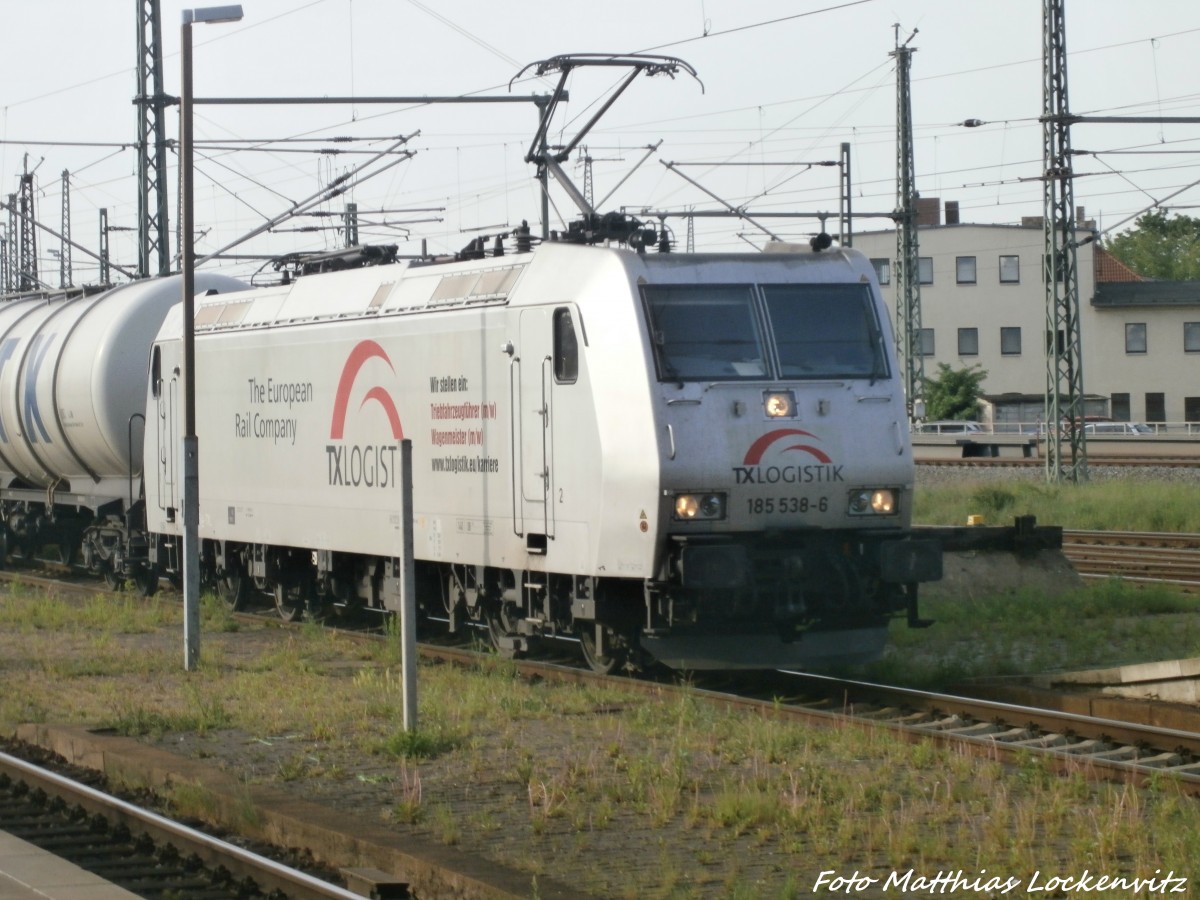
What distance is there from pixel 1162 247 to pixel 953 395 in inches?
2010

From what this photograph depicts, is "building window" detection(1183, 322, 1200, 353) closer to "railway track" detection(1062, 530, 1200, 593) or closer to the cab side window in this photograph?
"railway track" detection(1062, 530, 1200, 593)

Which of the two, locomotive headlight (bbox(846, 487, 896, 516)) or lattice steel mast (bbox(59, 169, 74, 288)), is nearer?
locomotive headlight (bbox(846, 487, 896, 516))

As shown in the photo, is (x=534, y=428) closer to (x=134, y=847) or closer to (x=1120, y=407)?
(x=134, y=847)

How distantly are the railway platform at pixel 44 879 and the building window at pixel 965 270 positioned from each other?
220 ft

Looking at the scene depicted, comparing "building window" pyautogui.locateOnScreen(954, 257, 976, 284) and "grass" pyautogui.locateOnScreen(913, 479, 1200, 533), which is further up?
"building window" pyautogui.locateOnScreen(954, 257, 976, 284)

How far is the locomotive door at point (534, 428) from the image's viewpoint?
42.7ft

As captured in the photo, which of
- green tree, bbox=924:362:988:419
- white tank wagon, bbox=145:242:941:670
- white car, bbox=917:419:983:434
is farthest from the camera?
green tree, bbox=924:362:988:419

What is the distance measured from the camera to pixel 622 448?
478 inches

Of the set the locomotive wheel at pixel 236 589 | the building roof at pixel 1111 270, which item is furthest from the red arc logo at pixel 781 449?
the building roof at pixel 1111 270

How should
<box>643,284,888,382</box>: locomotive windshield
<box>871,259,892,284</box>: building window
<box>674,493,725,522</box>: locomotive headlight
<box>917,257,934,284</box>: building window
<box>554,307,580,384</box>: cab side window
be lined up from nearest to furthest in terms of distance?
<box>674,493,725,522</box>: locomotive headlight < <box>643,284,888,382</box>: locomotive windshield < <box>554,307,580,384</box>: cab side window < <box>917,257,934,284</box>: building window < <box>871,259,892,284</box>: building window

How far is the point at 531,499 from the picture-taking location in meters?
13.3

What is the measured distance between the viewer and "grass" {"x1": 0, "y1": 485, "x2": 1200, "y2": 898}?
7340 millimetres

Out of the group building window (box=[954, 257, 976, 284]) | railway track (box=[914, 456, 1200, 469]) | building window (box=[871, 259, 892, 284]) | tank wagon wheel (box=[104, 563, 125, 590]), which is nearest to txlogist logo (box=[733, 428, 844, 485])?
tank wagon wheel (box=[104, 563, 125, 590])

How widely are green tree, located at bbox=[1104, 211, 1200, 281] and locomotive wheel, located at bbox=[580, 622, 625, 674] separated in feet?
322
